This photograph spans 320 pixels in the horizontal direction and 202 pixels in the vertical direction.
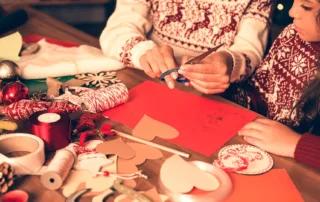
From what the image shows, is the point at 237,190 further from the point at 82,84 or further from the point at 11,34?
the point at 11,34

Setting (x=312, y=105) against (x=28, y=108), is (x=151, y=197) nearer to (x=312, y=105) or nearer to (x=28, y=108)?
(x=28, y=108)

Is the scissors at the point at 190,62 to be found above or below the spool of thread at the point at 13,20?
above

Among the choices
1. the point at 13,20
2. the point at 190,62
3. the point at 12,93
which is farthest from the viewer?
the point at 13,20

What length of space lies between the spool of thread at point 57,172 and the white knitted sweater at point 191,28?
51 cm

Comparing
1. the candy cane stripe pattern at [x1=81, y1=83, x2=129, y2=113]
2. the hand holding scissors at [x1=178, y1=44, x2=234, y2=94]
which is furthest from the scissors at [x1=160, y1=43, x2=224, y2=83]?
the candy cane stripe pattern at [x1=81, y1=83, x2=129, y2=113]

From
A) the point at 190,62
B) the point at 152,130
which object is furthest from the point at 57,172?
the point at 190,62

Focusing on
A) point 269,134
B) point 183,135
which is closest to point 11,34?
point 183,135

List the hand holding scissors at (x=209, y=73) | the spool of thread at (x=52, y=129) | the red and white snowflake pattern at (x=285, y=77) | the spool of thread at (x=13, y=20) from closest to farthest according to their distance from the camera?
the spool of thread at (x=52, y=129) < the hand holding scissors at (x=209, y=73) < the red and white snowflake pattern at (x=285, y=77) < the spool of thread at (x=13, y=20)

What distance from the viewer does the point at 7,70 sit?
123 centimetres

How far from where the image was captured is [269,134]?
1.07m

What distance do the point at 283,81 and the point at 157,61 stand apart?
0.39m

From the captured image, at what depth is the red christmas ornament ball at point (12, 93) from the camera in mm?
1113

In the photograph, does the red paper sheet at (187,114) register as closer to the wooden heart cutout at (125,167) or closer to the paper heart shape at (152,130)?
the paper heart shape at (152,130)

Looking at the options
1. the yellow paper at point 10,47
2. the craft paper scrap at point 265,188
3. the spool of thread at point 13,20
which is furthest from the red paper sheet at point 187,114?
the spool of thread at point 13,20
